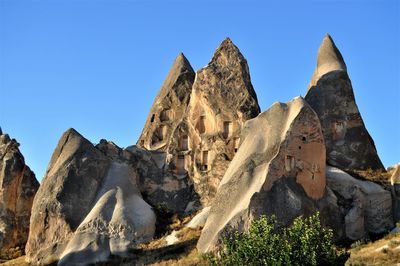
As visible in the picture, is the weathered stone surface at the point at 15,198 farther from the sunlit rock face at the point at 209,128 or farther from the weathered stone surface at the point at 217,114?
the weathered stone surface at the point at 217,114

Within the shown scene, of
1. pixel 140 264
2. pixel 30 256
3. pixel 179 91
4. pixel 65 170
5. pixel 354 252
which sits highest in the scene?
pixel 179 91

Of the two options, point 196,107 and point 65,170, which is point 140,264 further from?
point 196,107

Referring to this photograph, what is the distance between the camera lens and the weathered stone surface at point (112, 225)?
30944mm

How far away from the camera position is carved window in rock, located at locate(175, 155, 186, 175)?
121 feet

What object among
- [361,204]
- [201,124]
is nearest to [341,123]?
[361,204]

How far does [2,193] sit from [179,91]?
10.9 meters

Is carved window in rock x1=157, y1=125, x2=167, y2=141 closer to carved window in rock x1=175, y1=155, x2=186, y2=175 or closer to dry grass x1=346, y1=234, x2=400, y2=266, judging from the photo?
carved window in rock x1=175, y1=155, x2=186, y2=175

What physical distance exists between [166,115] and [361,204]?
1312cm

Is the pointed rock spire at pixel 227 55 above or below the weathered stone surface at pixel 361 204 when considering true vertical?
above

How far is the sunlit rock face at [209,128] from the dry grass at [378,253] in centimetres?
926

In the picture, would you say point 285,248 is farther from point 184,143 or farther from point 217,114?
point 184,143

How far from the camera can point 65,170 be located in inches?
1345

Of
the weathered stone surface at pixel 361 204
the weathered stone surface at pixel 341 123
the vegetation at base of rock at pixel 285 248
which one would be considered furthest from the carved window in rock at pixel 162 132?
the vegetation at base of rock at pixel 285 248

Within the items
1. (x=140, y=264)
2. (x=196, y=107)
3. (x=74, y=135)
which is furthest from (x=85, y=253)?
(x=196, y=107)
